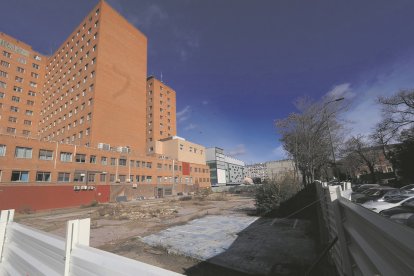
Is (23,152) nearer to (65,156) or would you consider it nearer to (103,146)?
(65,156)

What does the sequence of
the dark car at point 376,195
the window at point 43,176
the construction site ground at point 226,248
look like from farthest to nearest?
the window at point 43,176 → the dark car at point 376,195 → the construction site ground at point 226,248

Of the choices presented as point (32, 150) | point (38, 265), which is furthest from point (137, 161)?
point (38, 265)

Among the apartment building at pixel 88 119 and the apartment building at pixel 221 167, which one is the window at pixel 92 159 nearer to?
Result: the apartment building at pixel 88 119

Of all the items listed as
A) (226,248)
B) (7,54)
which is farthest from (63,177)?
(7,54)

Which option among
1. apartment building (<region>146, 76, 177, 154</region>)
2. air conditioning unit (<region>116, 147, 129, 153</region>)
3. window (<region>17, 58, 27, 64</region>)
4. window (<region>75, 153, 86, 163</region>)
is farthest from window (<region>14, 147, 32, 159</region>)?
window (<region>17, 58, 27, 64</region>)

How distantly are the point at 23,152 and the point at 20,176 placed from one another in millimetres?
3268

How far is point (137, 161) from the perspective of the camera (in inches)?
1918

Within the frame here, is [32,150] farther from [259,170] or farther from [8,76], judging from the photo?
[259,170]

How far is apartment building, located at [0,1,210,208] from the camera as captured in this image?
110ft

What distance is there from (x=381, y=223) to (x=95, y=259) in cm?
192

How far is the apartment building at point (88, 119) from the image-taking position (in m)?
33.5

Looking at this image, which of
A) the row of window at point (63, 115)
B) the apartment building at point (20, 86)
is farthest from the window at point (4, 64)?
the row of window at point (63, 115)

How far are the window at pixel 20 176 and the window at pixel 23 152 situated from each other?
2156mm

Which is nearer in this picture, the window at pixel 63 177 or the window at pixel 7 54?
the window at pixel 63 177
